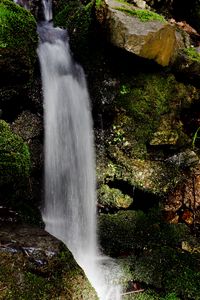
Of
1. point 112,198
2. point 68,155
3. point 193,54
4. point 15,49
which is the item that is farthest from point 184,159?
point 15,49

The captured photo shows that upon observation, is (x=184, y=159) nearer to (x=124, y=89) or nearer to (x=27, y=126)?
(x=124, y=89)

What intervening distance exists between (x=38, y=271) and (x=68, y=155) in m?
2.28

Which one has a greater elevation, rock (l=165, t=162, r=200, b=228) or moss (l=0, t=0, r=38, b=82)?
moss (l=0, t=0, r=38, b=82)

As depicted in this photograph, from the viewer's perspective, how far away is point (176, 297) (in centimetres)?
366

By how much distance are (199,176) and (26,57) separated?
9.61ft

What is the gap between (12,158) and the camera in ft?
12.0

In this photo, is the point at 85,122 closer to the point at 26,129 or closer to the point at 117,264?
the point at 26,129

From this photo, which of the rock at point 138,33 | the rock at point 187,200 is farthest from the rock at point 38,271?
the rock at point 138,33

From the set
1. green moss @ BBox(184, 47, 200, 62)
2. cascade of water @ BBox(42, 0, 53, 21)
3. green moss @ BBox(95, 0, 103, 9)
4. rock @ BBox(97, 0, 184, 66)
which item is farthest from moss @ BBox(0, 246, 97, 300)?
cascade of water @ BBox(42, 0, 53, 21)

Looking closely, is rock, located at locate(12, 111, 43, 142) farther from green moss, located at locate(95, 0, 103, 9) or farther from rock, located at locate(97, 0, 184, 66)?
green moss, located at locate(95, 0, 103, 9)

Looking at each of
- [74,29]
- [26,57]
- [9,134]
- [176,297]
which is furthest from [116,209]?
→ [74,29]

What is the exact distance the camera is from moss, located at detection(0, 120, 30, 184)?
3.61m

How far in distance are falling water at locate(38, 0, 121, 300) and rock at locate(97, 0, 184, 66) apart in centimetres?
80

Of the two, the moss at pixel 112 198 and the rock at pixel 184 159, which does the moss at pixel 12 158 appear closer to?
the moss at pixel 112 198
